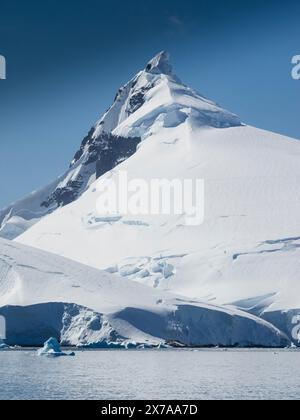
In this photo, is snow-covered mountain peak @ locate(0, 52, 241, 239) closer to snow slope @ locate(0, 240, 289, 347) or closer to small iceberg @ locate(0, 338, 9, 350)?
snow slope @ locate(0, 240, 289, 347)

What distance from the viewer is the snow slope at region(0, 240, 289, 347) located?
8056 centimetres

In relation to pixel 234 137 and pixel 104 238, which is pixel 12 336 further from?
pixel 234 137

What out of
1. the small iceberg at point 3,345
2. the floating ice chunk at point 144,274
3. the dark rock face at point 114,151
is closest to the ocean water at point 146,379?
the small iceberg at point 3,345

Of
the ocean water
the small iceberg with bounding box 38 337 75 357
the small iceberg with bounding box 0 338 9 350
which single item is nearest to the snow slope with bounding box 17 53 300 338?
the small iceberg with bounding box 0 338 9 350

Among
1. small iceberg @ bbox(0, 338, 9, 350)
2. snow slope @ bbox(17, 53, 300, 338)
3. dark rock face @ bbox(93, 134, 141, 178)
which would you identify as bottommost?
small iceberg @ bbox(0, 338, 9, 350)

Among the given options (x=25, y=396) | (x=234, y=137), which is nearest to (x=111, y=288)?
(x=25, y=396)

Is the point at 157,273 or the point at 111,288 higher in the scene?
the point at 157,273

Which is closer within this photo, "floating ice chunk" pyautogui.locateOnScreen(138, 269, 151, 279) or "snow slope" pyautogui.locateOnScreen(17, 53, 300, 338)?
"snow slope" pyautogui.locateOnScreen(17, 53, 300, 338)

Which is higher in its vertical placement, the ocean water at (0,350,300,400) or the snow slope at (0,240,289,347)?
the snow slope at (0,240,289,347)

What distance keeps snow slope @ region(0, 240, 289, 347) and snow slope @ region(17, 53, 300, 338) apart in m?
10.9

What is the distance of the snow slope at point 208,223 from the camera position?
113062 mm

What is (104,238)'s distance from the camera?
136 meters

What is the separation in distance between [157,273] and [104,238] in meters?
21.6

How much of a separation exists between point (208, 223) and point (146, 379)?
87160 mm
